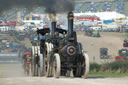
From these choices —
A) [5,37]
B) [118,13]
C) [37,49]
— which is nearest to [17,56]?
[5,37]

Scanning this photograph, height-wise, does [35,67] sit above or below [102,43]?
above

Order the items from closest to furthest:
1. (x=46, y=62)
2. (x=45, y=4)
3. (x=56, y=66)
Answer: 1. (x=56, y=66)
2. (x=45, y=4)
3. (x=46, y=62)

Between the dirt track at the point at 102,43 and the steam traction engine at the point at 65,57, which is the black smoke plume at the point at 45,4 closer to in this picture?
the steam traction engine at the point at 65,57

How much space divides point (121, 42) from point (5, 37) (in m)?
18.9

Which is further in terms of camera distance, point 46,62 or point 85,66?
point 46,62

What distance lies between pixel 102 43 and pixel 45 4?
49191mm

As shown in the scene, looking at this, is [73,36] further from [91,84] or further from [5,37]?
[5,37]

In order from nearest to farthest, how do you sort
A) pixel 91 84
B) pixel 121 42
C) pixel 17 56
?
pixel 91 84 → pixel 17 56 → pixel 121 42

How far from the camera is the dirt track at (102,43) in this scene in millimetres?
64562

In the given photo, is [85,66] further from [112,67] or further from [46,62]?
[112,67]

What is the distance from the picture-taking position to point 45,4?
23.1 meters

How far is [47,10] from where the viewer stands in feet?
83.2

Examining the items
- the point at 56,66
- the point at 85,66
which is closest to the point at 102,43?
the point at 85,66

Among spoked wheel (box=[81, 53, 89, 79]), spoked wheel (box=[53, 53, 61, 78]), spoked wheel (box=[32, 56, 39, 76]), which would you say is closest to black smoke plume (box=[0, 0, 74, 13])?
spoked wheel (box=[53, 53, 61, 78])
